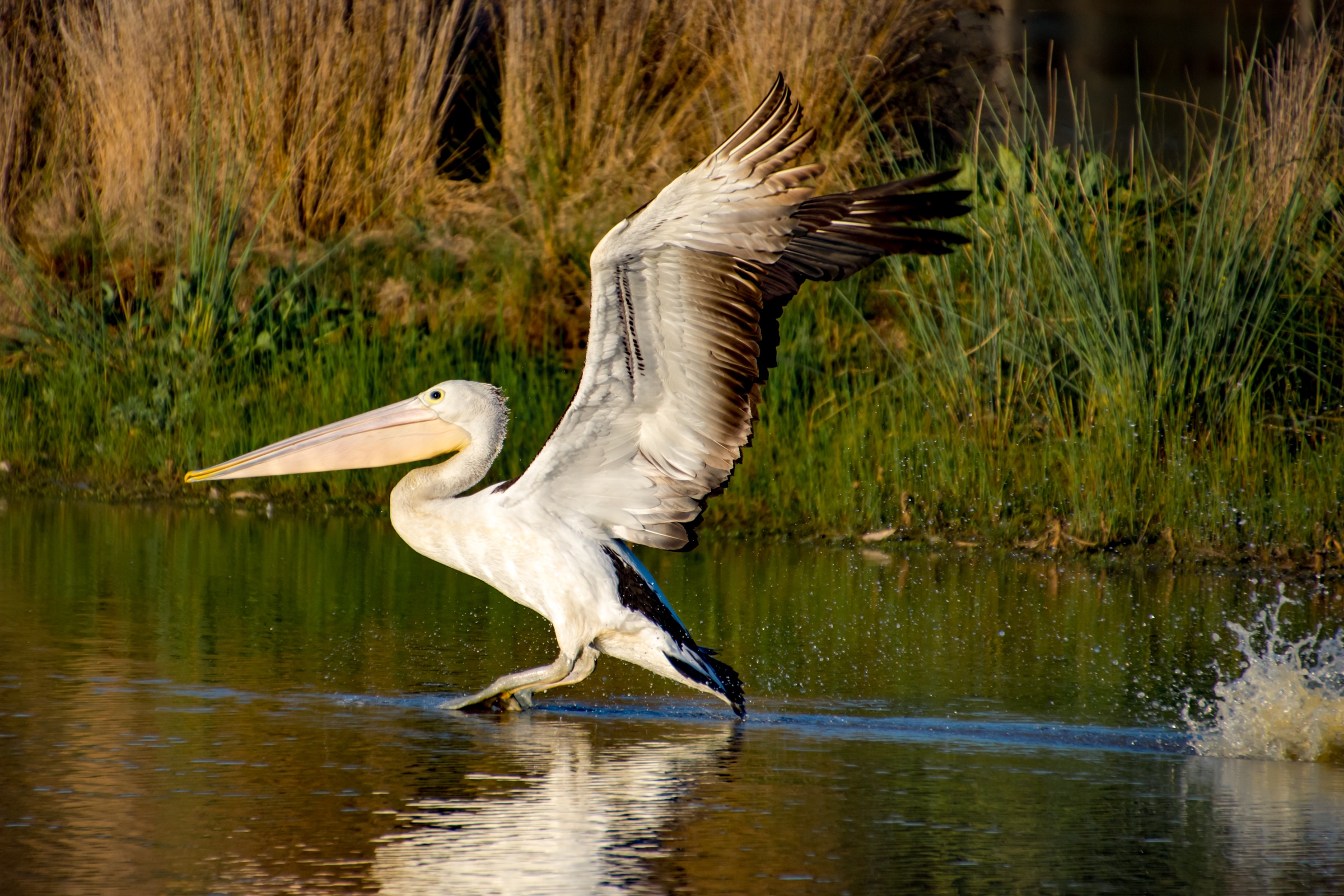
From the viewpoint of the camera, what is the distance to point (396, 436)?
6.15 meters

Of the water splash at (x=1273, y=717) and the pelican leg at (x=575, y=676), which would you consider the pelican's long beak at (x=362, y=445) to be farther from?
the water splash at (x=1273, y=717)

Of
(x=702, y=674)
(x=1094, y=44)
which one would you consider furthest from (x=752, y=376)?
(x=1094, y=44)

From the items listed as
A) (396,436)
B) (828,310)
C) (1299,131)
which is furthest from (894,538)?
(396,436)

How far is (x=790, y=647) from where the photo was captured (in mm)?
6367

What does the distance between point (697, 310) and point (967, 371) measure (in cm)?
397

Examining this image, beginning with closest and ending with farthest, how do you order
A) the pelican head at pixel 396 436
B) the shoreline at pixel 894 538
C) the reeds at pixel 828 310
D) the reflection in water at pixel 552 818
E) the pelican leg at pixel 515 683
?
the reflection in water at pixel 552 818 < the pelican leg at pixel 515 683 < the pelican head at pixel 396 436 < the shoreline at pixel 894 538 < the reeds at pixel 828 310

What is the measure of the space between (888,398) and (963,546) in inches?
42.5

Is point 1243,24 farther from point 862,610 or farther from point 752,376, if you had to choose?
point 752,376

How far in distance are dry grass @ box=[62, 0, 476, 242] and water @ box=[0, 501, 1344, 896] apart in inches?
167

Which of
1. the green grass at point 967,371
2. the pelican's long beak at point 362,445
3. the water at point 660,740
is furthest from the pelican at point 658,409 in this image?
the green grass at point 967,371

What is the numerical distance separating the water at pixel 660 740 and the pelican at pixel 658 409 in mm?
326

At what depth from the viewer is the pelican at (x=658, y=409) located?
5090 millimetres

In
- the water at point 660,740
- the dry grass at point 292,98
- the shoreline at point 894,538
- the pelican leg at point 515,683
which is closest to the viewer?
the water at point 660,740

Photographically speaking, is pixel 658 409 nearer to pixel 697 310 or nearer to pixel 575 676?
pixel 697 310
